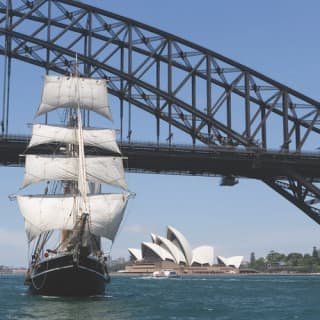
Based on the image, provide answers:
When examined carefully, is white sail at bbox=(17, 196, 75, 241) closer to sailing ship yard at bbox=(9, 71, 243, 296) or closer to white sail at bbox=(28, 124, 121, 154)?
sailing ship yard at bbox=(9, 71, 243, 296)

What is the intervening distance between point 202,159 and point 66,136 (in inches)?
547

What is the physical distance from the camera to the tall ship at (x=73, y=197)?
4778 centimetres

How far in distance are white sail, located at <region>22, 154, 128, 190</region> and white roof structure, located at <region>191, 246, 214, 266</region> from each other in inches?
4967

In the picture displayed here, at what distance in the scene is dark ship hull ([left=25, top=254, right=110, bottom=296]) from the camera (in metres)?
47.1

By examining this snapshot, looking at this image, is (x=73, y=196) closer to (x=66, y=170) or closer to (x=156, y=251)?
(x=66, y=170)

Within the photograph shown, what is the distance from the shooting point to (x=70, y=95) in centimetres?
6397

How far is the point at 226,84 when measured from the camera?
7681cm

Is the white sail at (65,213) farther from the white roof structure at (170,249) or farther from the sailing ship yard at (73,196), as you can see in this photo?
the white roof structure at (170,249)

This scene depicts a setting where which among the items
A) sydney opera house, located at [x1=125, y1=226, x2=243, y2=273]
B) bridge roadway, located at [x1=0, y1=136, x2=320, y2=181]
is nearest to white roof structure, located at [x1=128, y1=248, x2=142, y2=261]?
sydney opera house, located at [x1=125, y1=226, x2=243, y2=273]

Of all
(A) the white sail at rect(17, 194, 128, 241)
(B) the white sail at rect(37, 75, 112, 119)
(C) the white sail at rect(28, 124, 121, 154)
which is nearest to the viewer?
(A) the white sail at rect(17, 194, 128, 241)

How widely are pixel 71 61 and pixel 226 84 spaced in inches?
611

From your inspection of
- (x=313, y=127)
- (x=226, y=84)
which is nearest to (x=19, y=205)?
(x=226, y=84)

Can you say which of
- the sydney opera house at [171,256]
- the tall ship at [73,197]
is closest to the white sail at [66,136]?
the tall ship at [73,197]

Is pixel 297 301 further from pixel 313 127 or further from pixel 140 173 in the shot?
pixel 313 127
